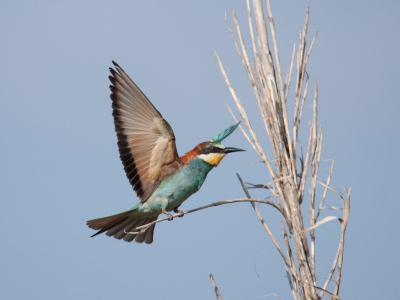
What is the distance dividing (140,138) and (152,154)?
0.16 meters

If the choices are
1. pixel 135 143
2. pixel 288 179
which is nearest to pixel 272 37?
pixel 288 179

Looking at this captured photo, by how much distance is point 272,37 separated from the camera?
255 centimetres

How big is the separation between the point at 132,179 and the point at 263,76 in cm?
168

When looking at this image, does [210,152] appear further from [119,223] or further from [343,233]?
[343,233]

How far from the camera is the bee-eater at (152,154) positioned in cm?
375

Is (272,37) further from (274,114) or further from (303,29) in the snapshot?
(274,114)

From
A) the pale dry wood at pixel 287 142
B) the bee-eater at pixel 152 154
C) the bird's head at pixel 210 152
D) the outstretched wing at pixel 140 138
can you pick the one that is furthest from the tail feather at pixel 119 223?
the pale dry wood at pixel 287 142

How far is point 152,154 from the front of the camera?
3.80m

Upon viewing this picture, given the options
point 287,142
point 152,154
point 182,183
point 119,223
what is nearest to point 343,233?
point 287,142

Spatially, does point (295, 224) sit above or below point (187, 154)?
below

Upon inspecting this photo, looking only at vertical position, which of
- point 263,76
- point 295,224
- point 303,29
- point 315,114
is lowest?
point 295,224

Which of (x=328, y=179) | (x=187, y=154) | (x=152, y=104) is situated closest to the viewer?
(x=328, y=179)

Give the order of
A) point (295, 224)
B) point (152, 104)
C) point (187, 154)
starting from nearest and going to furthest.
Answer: point (295, 224) < point (152, 104) < point (187, 154)

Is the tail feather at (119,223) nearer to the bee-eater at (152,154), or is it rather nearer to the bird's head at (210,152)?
the bee-eater at (152,154)
